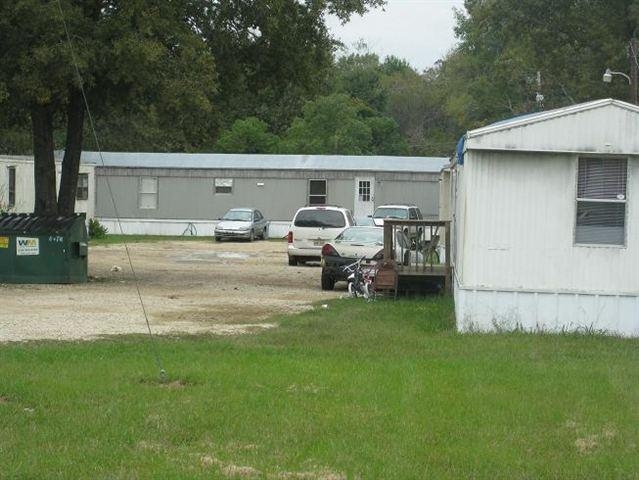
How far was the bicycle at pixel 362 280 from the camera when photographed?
61.0ft

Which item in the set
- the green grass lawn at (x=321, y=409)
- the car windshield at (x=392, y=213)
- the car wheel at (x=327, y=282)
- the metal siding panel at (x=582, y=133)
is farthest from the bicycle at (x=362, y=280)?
the car windshield at (x=392, y=213)

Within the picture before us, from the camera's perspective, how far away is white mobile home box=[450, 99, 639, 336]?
13.6 m

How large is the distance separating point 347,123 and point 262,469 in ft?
176

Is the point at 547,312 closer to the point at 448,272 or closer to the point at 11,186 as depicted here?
the point at 448,272

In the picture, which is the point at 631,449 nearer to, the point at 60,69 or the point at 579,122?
the point at 579,122

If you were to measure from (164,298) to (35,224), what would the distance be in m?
3.92

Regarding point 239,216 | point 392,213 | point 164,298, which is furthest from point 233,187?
point 164,298

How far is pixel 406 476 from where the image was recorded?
6625mm

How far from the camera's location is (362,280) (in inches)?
745

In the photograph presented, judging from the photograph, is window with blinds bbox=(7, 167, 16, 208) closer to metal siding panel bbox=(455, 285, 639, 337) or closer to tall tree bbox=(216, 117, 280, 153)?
tall tree bbox=(216, 117, 280, 153)

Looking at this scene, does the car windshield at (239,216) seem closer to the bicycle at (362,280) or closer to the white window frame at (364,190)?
the white window frame at (364,190)

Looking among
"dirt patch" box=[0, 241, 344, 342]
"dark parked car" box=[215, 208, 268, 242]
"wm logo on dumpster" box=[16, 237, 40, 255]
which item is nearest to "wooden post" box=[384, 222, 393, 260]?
"dirt patch" box=[0, 241, 344, 342]

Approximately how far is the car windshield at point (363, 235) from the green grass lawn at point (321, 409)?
8523 millimetres

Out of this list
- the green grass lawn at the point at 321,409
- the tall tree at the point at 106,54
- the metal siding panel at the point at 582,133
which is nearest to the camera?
the green grass lawn at the point at 321,409
